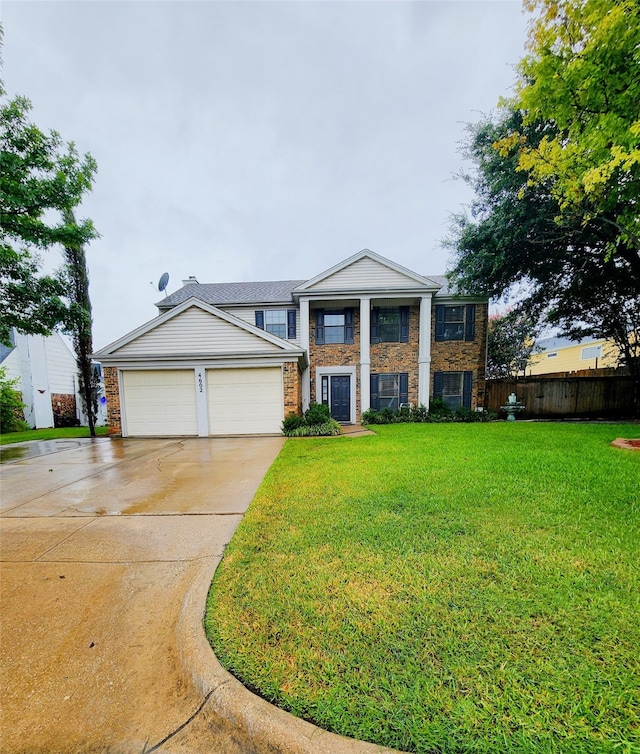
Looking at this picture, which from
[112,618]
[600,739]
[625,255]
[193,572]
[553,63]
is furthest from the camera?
[625,255]

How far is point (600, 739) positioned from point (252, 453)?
21.7ft

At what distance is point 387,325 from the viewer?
1274 centimetres

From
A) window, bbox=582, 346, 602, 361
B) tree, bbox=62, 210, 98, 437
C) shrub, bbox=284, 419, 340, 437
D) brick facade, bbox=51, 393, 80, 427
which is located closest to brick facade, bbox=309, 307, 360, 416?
shrub, bbox=284, 419, 340, 437

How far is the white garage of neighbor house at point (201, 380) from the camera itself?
9.80 meters

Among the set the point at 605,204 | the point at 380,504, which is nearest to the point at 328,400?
the point at 380,504

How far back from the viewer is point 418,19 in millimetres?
7285

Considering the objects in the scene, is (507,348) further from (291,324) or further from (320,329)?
(291,324)

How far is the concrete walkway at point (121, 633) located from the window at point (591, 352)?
28.0m

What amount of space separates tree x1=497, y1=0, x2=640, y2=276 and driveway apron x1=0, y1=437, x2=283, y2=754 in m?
7.76

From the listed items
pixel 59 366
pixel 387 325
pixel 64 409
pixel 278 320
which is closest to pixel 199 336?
pixel 278 320

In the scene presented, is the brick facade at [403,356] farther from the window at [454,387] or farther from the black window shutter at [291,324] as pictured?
the black window shutter at [291,324]

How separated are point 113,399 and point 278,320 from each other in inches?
267

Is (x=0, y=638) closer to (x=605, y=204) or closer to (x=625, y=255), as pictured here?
(x=605, y=204)

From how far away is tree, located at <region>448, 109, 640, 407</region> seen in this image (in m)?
8.94
